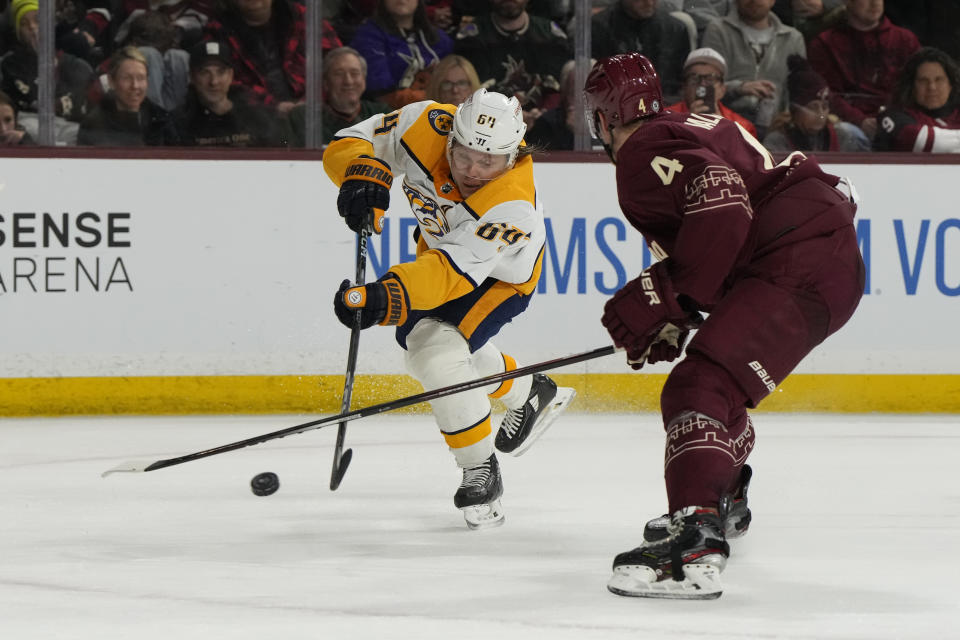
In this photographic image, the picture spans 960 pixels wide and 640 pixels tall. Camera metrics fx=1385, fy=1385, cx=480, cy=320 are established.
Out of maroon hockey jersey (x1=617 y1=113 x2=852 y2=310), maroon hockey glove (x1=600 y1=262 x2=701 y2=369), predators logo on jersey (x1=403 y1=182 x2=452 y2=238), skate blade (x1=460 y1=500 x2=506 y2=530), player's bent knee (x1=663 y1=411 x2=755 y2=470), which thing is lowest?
skate blade (x1=460 y1=500 x2=506 y2=530)

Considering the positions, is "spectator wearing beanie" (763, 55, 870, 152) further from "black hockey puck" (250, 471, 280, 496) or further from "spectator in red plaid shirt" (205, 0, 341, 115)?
"black hockey puck" (250, 471, 280, 496)

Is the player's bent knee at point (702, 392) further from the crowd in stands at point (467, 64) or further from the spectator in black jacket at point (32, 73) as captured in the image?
the spectator in black jacket at point (32, 73)

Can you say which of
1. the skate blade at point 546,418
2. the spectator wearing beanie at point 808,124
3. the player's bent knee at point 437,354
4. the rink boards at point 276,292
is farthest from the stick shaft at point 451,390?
the spectator wearing beanie at point 808,124

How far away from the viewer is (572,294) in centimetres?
509

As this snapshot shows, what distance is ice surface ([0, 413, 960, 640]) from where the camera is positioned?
220cm

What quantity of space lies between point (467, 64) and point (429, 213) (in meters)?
1.93

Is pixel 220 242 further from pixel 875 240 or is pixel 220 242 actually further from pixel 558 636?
pixel 558 636

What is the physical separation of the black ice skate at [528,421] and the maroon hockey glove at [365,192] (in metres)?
0.61

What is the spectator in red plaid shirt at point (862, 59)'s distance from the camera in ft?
17.3

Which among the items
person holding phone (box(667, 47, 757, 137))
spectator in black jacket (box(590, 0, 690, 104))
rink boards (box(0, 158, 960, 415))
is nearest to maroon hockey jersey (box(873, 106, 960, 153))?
rink boards (box(0, 158, 960, 415))

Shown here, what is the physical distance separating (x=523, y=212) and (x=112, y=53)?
8.34ft

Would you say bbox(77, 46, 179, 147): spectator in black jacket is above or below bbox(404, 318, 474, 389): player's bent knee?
below

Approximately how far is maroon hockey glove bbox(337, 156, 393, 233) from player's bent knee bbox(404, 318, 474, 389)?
0.30 m

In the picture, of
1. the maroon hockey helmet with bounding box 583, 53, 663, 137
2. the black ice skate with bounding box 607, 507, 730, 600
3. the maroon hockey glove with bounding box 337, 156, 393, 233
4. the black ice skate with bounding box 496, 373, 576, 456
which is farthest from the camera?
the black ice skate with bounding box 496, 373, 576, 456
